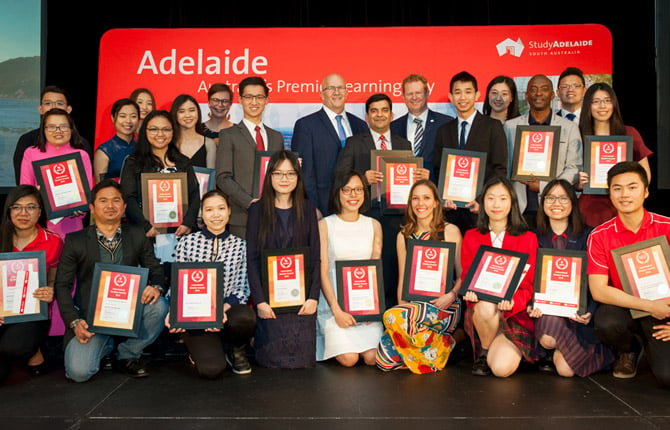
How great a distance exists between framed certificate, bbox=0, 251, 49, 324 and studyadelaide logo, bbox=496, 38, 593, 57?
475 cm

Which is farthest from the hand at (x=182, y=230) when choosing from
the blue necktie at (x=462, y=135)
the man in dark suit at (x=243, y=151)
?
the blue necktie at (x=462, y=135)

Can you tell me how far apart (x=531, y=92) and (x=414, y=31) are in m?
1.73

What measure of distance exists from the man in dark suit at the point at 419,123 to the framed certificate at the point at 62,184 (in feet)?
8.66

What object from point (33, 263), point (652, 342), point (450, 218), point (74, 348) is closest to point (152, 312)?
point (74, 348)

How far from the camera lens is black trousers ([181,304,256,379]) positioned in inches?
153

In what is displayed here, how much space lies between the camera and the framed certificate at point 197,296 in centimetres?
391

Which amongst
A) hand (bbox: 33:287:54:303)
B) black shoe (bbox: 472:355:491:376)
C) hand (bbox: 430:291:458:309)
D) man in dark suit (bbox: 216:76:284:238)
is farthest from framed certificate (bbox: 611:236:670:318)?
hand (bbox: 33:287:54:303)

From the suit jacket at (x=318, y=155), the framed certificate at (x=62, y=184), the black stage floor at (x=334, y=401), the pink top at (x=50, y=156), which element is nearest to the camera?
the black stage floor at (x=334, y=401)

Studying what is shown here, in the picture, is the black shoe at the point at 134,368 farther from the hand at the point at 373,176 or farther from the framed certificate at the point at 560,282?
the framed certificate at the point at 560,282

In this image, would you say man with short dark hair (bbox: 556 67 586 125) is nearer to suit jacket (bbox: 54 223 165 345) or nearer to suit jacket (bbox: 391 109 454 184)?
suit jacket (bbox: 391 109 454 184)

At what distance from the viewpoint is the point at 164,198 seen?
4.57 meters

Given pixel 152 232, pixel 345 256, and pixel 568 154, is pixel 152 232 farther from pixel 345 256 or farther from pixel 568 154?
pixel 568 154

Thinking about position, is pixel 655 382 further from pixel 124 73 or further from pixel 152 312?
pixel 124 73

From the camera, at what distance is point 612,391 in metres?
3.60
